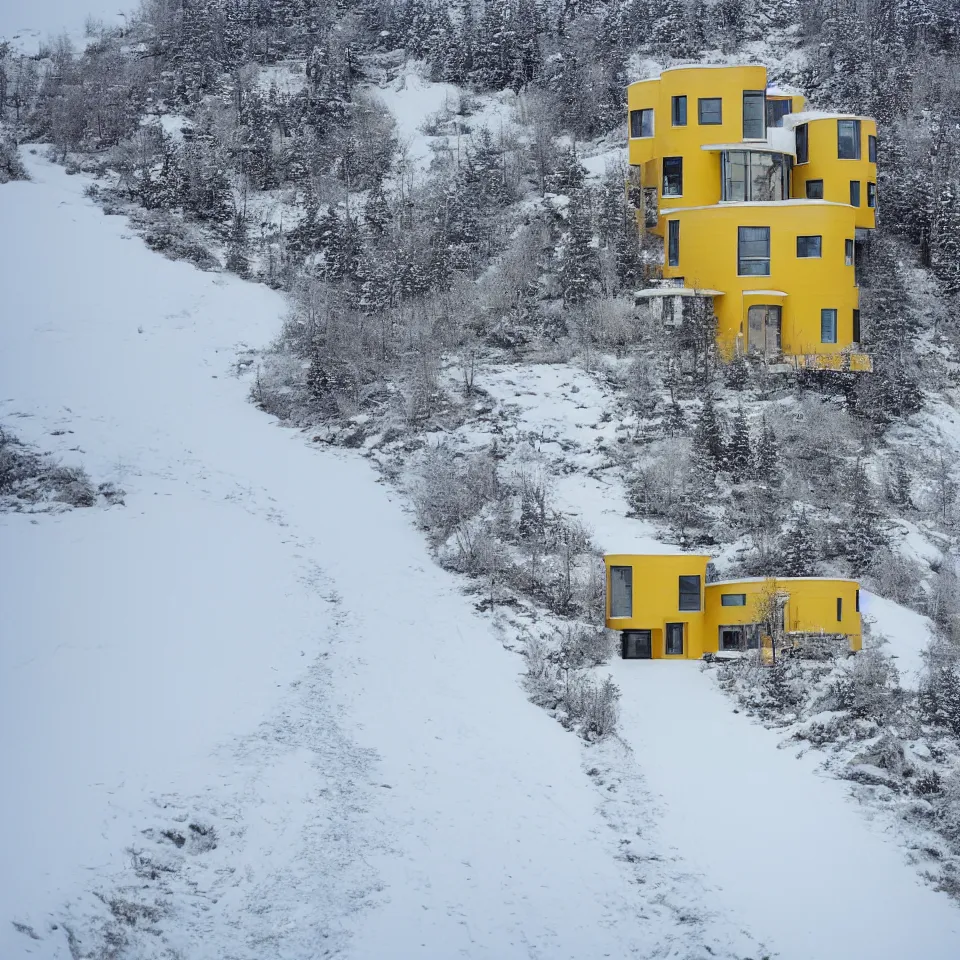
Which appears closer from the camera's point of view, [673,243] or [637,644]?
[637,644]

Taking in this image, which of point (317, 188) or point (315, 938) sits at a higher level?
point (317, 188)

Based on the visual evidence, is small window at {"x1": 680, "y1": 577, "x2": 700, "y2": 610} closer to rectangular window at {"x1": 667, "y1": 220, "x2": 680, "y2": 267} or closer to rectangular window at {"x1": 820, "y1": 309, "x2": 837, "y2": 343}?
rectangular window at {"x1": 820, "y1": 309, "x2": 837, "y2": 343}

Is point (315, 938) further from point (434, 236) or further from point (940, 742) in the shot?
point (434, 236)

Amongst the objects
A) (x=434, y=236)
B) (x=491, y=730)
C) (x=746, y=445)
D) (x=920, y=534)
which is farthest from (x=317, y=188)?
(x=491, y=730)

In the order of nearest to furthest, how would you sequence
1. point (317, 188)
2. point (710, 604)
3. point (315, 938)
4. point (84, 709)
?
point (315, 938) → point (84, 709) → point (710, 604) → point (317, 188)

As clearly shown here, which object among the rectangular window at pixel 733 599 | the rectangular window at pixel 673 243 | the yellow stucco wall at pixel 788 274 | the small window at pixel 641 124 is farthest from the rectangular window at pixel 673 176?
the rectangular window at pixel 733 599

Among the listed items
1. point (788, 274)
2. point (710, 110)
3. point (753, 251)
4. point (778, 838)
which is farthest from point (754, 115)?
point (778, 838)

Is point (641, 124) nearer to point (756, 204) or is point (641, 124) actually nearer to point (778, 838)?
point (756, 204)
